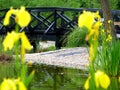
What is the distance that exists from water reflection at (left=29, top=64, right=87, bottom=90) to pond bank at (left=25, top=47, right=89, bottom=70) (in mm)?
551

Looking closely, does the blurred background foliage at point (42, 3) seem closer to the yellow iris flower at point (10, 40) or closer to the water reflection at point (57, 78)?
the water reflection at point (57, 78)

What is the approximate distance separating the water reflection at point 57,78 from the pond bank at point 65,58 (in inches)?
21.7

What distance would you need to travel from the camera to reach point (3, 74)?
28.0 feet

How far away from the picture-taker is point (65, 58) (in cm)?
1152

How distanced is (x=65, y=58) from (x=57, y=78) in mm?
3280

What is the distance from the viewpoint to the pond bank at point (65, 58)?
34.2 feet

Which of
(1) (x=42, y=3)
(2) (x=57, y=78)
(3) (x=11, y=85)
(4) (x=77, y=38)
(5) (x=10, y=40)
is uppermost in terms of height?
(1) (x=42, y=3)

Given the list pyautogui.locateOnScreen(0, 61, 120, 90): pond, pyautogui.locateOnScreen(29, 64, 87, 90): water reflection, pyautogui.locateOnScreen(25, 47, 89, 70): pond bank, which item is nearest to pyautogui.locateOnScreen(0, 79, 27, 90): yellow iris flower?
pyautogui.locateOnScreen(0, 61, 120, 90): pond

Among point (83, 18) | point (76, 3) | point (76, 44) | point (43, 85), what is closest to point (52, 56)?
point (76, 44)

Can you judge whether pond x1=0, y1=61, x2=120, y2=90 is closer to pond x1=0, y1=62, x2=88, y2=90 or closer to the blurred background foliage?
pond x1=0, y1=62, x2=88, y2=90

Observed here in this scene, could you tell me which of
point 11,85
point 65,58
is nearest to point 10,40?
point 11,85

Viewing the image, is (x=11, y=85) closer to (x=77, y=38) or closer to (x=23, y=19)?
(x=23, y=19)

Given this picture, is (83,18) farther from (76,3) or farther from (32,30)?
(76,3)

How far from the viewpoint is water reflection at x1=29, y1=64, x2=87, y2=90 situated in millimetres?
7293
